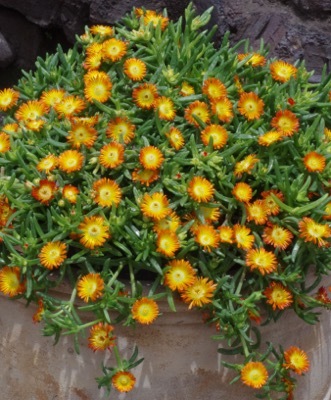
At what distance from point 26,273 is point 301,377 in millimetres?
601

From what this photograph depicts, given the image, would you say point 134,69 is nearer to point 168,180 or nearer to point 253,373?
point 168,180

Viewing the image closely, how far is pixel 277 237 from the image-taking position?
134 centimetres

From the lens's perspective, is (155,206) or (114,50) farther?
(114,50)

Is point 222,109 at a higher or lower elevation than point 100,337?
higher

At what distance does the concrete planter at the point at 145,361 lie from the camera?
4.58 feet

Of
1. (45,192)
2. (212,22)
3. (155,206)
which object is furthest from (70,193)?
(212,22)

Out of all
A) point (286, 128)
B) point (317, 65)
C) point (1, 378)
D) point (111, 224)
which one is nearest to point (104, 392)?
point (1, 378)

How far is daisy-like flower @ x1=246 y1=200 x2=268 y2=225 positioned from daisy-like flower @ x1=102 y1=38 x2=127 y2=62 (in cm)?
41

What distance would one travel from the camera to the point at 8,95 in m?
1.56

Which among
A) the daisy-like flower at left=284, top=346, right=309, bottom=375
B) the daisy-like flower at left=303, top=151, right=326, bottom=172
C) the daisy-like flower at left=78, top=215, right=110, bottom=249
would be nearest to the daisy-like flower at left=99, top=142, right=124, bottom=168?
the daisy-like flower at left=78, top=215, right=110, bottom=249

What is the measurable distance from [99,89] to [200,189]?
11.7 inches

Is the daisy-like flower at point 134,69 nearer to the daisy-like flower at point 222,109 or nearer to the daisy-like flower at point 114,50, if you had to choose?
the daisy-like flower at point 114,50

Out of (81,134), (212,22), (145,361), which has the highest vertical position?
(81,134)

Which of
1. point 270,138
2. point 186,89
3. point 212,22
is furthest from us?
point 212,22
